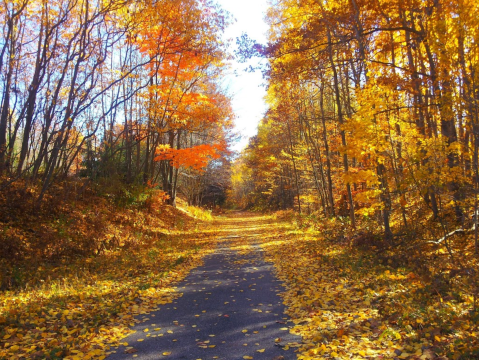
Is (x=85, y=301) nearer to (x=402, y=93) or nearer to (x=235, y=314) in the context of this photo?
(x=235, y=314)

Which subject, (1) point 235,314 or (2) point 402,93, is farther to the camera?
(2) point 402,93

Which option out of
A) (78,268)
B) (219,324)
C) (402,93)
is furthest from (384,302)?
(402,93)

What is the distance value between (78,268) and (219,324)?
5.15 m

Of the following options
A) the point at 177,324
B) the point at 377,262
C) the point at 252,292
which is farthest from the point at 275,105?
the point at 177,324

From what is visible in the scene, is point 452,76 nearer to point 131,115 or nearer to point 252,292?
point 252,292

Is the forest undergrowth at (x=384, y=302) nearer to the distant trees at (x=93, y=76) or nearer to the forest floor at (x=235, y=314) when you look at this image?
the forest floor at (x=235, y=314)

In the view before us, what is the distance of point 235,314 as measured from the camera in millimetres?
5328

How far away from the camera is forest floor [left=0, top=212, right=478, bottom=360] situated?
3.98 meters

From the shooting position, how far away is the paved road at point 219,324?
4.00 metres

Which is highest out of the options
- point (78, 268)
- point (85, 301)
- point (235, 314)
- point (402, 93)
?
point (402, 93)

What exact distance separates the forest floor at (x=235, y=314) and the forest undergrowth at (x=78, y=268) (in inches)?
1.1

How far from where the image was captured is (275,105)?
17688 mm

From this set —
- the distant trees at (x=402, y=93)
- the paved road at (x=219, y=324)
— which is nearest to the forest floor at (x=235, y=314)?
the paved road at (x=219, y=324)

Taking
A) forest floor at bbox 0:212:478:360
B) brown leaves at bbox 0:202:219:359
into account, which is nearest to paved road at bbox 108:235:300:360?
forest floor at bbox 0:212:478:360
